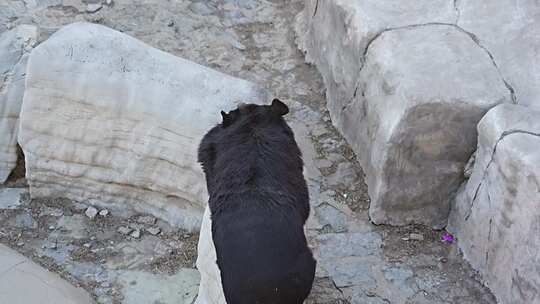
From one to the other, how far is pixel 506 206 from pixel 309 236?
1.22m

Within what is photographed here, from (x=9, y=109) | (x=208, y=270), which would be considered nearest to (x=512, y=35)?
(x=208, y=270)

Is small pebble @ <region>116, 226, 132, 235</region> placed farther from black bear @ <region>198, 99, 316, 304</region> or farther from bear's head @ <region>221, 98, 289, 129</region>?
bear's head @ <region>221, 98, 289, 129</region>

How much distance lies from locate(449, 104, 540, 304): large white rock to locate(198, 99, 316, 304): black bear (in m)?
1.05

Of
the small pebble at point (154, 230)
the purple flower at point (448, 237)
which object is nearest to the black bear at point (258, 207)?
the small pebble at point (154, 230)

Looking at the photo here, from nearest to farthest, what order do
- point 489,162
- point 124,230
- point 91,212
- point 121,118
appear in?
point 489,162, point 121,118, point 124,230, point 91,212

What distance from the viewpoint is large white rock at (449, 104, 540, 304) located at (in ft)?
13.3

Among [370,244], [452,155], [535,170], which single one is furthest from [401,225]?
[535,170]

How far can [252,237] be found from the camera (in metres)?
3.66

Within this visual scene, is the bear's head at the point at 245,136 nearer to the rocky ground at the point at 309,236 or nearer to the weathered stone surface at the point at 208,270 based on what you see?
the weathered stone surface at the point at 208,270

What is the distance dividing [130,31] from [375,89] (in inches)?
96.0

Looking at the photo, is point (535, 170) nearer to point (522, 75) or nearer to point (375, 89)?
point (522, 75)

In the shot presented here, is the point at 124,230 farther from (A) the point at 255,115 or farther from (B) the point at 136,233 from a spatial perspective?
(A) the point at 255,115

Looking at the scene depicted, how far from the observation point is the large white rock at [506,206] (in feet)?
13.3

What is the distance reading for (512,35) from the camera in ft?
16.1
